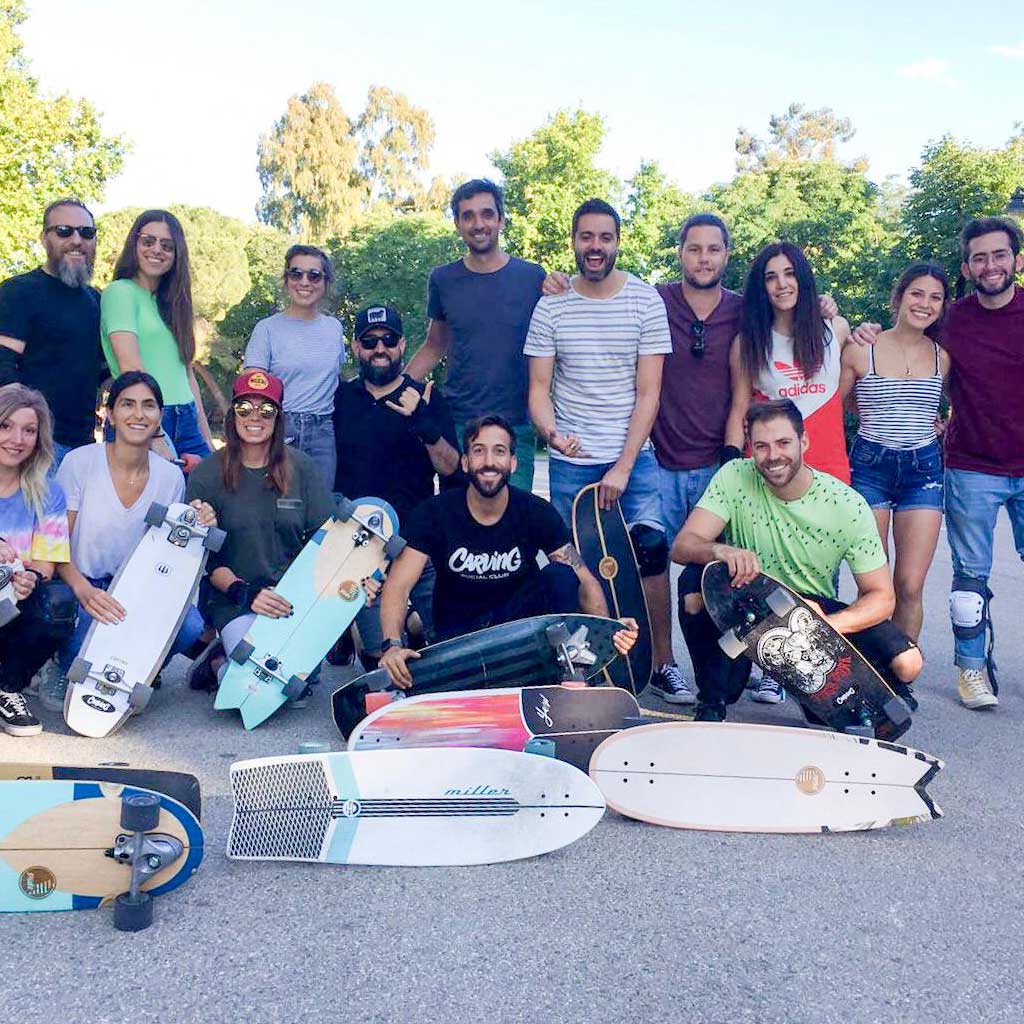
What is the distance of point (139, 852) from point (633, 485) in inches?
102

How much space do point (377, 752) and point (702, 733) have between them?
935 millimetres

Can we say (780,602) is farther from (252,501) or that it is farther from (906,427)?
(252,501)

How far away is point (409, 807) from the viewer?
2.62 metres

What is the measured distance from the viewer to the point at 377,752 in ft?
8.71

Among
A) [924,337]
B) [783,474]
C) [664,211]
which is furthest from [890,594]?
[664,211]

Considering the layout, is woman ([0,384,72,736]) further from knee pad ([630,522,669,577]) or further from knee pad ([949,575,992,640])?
knee pad ([949,575,992,640])

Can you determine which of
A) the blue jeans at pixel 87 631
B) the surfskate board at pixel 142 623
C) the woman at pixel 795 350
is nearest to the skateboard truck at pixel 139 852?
the surfskate board at pixel 142 623

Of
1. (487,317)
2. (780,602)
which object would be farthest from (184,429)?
(780,602)

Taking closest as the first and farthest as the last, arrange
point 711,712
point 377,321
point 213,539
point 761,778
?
point 761,778 < point 711,712 < point 213,539 < point 377,321

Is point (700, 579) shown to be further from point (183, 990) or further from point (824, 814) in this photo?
point (183, 990)

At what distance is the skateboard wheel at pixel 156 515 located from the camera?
3.87 metres

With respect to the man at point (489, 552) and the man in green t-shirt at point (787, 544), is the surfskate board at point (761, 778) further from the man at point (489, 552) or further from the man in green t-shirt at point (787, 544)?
the man at point (489, 552)

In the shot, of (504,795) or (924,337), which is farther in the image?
(924,337)

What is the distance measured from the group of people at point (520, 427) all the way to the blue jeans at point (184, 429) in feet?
0.05
